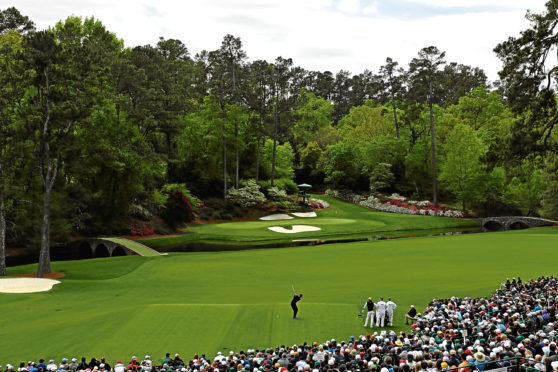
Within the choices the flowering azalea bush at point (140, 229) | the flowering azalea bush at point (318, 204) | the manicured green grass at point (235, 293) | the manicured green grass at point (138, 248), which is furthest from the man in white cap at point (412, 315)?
the flowering azalea bush at point (318, 204)

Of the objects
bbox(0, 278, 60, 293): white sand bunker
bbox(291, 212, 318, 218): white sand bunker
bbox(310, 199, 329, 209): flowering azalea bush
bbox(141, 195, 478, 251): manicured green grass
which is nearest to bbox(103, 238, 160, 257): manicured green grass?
bbox(141, 195, 478, 251): manicured green grass

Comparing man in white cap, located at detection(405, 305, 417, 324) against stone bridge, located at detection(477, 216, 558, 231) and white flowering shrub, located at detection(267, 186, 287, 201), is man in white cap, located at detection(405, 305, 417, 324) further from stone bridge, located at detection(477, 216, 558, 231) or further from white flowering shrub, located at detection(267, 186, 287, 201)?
white flowering shrub, located at detection(267, 186, 287, 201)

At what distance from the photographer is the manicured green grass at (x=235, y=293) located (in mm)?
19422

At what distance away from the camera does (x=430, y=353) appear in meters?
14.3

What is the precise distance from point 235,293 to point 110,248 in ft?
83.3

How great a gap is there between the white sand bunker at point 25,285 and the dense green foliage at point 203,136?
389cm

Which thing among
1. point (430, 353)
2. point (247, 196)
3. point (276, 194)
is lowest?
point (430, 353)

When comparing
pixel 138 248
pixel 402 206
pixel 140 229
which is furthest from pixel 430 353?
pixel 402 206

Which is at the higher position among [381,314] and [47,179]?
[47,179]

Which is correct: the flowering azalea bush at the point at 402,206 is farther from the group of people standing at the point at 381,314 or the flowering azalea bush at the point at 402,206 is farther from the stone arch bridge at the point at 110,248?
the group of people standing at the point at 381,314

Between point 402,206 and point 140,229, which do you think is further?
point 402,206

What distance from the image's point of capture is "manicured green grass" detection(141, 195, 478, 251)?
5581cm

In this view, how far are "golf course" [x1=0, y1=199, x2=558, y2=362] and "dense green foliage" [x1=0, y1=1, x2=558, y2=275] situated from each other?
6.96m

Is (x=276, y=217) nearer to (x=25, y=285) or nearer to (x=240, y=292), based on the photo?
(x=240, y=292)
